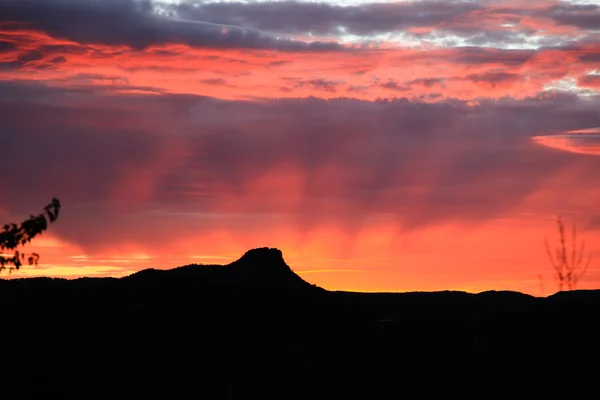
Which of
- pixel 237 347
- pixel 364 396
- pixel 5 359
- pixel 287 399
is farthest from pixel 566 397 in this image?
pixel 5 359

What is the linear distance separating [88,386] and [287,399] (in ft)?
40.0

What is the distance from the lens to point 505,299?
93.9 m

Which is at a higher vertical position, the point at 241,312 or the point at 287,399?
the point at 241,312

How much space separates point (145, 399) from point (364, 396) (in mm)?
13100

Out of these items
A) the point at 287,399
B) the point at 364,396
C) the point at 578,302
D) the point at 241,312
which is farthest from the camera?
the point at 578,302

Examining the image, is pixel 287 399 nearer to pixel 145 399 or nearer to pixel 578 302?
pixel 145 399

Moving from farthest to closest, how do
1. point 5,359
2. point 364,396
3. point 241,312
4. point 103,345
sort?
point 241,312 → point 103,345 → point 5,359 → point 364,396

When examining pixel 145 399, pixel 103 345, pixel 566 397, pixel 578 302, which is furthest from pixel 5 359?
pixel 578 302

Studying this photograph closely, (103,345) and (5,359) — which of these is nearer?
(5,359)

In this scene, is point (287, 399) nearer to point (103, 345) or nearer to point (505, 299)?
point (103, 345)

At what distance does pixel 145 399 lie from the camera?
53.2m

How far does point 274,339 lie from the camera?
71.9 m

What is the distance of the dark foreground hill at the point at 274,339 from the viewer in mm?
57531

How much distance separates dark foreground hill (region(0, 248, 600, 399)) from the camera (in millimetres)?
57531
